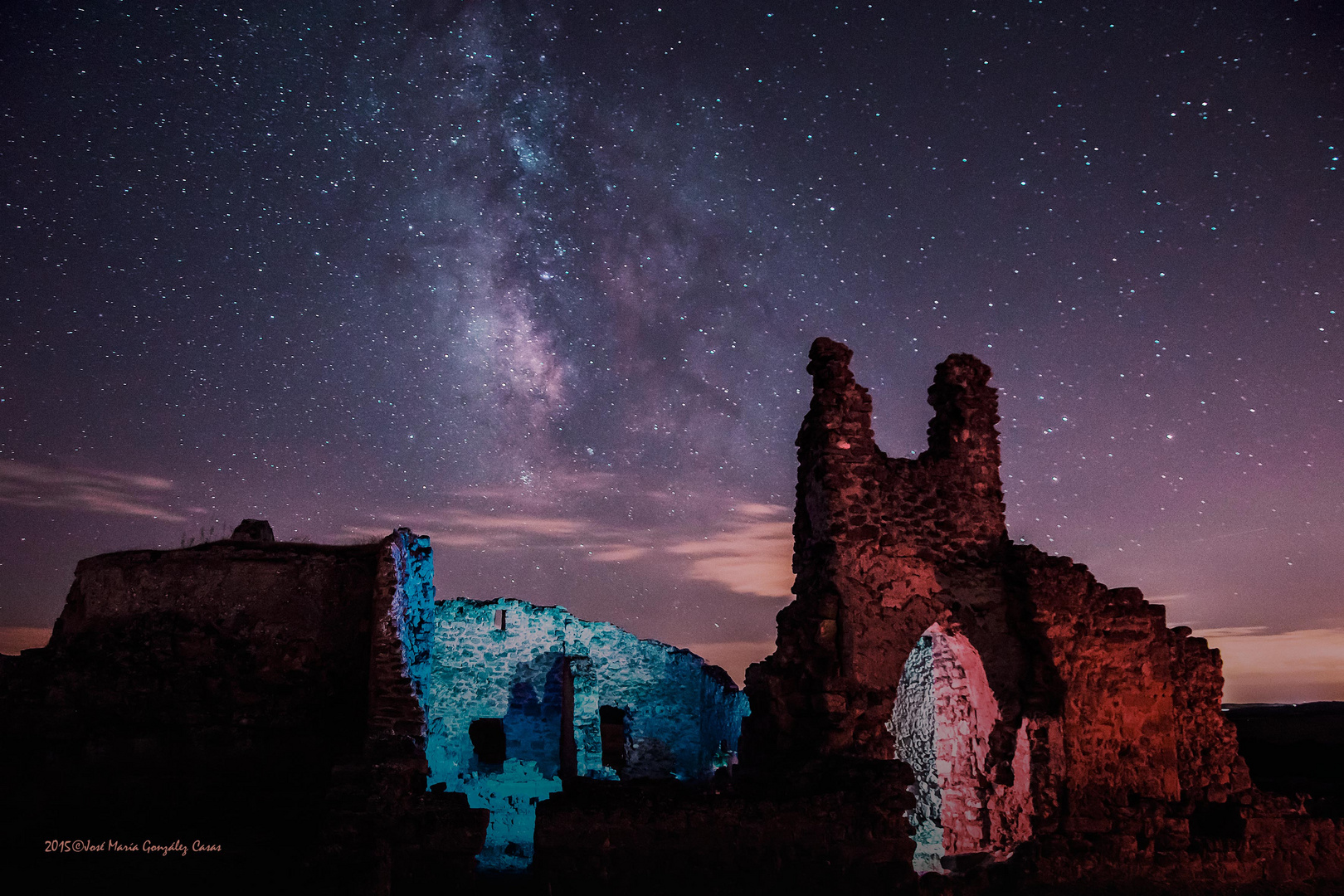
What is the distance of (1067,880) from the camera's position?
29.8ft

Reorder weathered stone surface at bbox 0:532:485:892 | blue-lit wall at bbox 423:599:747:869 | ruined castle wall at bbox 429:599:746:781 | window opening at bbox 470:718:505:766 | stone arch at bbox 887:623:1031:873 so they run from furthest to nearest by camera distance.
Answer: window opening at bbox 470:718:505:766, ruined castle wall at bbox 429:599:746:781, blue-lit wall at bbox 423:599:747:869, stone arch at bbox 887:623:1031:873, weathered stone surface at bbox 0:532:485:892

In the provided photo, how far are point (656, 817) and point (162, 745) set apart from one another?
7.31 meters

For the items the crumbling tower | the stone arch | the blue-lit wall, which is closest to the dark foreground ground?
the stone arch

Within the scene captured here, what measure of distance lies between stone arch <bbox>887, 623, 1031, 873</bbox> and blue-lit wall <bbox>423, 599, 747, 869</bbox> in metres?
7.13

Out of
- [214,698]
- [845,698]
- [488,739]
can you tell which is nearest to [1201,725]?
[845,698]

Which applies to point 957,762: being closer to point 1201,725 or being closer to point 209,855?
point 1201,725

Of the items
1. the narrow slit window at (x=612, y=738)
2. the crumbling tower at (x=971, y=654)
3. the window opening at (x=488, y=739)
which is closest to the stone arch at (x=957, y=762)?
the crumbling tower at (x=971, y=654)

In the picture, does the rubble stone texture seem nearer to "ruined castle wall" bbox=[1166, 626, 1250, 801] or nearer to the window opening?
"ruined castle wall" bbox=[1166, 626, 1250, 801]

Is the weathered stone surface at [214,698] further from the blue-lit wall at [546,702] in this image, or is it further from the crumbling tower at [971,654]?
the blue-lit wall at [546,702]

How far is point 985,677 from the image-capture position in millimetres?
10734

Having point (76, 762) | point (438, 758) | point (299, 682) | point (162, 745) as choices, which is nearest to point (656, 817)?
point (299, 682)

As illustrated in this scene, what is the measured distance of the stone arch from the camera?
33.5ft

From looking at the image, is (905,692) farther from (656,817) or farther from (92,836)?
(92,836)

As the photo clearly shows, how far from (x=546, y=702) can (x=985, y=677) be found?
11.4 meters
